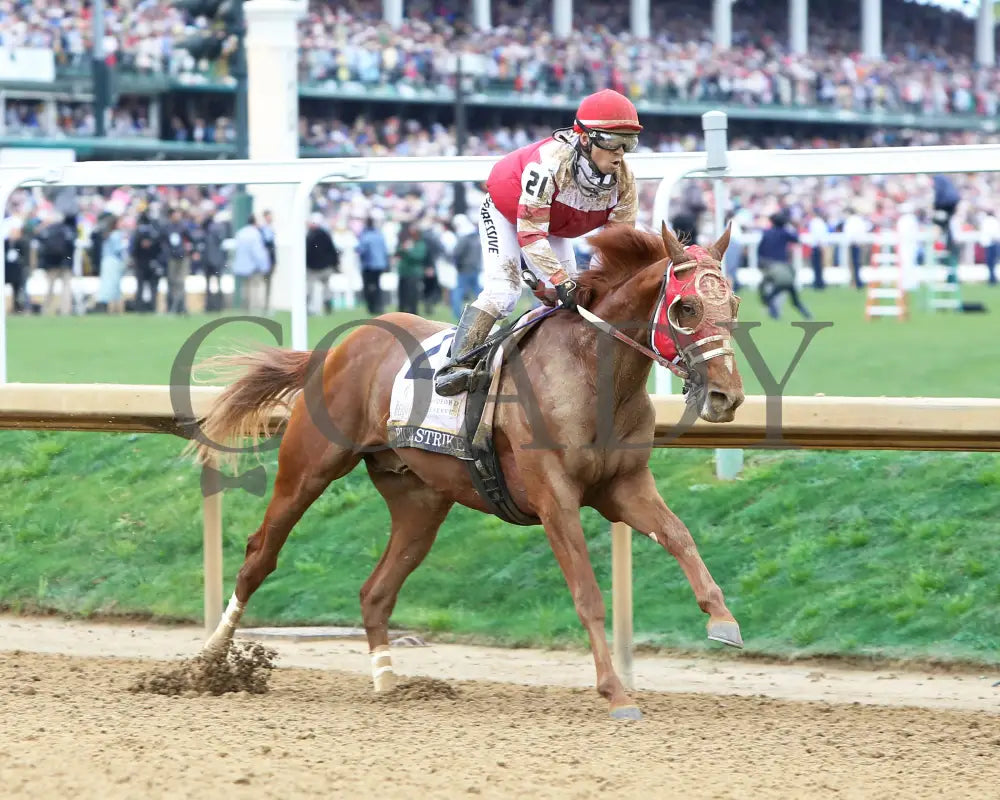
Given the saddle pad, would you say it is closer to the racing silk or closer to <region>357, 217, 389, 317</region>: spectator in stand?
the racing silk

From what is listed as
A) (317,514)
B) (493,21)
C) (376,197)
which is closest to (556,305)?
(317,514)

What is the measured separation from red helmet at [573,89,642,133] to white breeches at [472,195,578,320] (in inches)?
22.9

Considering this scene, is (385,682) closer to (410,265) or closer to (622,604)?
(622,604)

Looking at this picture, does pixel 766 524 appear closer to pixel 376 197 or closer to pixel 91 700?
pixel 91 700

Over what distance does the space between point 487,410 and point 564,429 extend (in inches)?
16.1

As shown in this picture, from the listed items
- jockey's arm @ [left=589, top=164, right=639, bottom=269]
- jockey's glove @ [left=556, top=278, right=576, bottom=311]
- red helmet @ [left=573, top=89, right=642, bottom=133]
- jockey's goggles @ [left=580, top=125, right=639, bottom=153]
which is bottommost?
jockey's glove @ [left=556, top=278, right=576, bottom=311]

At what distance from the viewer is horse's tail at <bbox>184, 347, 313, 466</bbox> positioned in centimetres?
643

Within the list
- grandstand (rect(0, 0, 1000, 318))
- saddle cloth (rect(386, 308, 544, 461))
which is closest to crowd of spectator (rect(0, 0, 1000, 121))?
grandstand (rect(0, 0, 1000, 318))

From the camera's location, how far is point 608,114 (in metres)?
5.14

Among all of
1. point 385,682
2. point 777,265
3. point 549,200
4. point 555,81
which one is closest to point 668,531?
point 549,200

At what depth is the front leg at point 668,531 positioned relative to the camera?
4.82 metres

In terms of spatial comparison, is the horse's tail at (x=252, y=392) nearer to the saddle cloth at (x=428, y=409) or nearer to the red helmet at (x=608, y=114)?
the saddle cloth at (x=428, y=409)

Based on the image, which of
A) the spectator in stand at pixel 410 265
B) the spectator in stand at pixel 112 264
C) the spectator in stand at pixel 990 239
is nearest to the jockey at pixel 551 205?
the spectator in stand at pixel 410 265

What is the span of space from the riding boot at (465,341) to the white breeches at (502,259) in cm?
4
